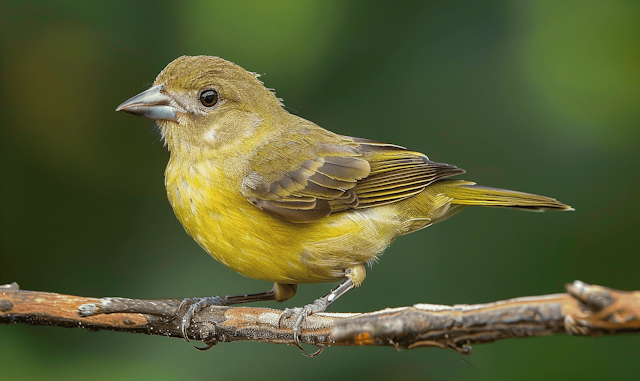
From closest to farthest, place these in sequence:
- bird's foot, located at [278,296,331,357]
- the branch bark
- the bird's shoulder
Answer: the branch bark
bird's foot, located at [278,296,331,357]
the bird's shoulder

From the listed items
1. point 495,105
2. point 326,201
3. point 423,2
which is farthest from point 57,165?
point 495,105

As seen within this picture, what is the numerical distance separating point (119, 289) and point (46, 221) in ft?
2.21

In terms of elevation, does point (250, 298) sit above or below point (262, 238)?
below

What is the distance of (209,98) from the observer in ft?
11.1

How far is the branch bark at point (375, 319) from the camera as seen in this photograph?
1825mm

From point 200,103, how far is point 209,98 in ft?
0.18

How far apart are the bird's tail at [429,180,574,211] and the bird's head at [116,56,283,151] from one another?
3.98 feet

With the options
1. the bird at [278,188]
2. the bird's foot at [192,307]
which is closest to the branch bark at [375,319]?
the bird's foot at [192,307]

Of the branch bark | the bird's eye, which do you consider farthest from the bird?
the branch bark

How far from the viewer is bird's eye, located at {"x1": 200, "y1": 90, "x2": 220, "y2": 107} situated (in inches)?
133

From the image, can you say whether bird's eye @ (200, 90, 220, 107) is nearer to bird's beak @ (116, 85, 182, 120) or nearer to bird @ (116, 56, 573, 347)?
bird @ (116, 56, 573, 347)

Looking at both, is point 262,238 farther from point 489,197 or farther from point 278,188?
point 489,197

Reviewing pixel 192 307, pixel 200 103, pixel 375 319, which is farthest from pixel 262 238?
pixel 375 319

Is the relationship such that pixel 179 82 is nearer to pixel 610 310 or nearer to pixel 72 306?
pixel 72 306
